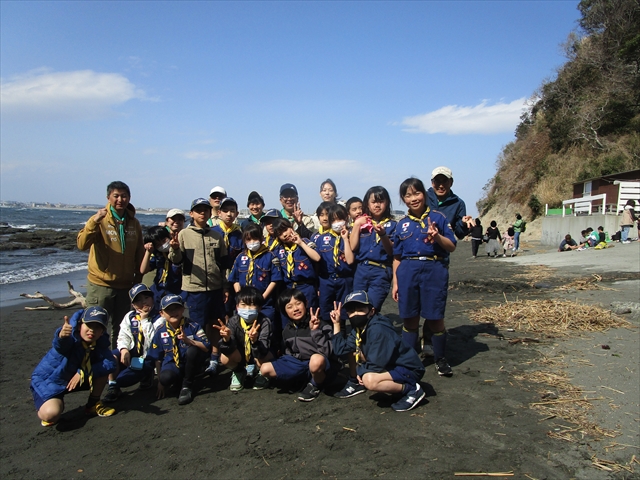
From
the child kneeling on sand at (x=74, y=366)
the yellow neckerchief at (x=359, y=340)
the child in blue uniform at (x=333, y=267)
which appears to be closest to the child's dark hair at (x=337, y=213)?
the child in blue uniform at (x=333, y=267)

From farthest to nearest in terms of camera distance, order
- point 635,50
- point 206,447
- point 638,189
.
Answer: point 635,50 < point 638,189 < point 206,447

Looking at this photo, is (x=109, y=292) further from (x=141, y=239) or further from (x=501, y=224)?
(x=501, y=224)

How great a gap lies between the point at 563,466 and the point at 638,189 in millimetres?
20700

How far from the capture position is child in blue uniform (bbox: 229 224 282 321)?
5.42 meters

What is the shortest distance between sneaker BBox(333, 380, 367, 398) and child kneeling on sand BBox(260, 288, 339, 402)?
19 centimetres

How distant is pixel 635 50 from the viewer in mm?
26969

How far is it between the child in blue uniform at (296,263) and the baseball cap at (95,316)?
1.97 m

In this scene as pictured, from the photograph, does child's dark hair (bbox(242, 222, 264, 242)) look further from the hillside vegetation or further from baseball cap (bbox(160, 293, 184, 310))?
the hillside vegetation

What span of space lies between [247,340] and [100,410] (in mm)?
1563

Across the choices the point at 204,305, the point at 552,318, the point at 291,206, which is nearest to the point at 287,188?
the point at 291,206

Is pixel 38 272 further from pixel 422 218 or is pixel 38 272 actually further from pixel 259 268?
pixel 422 218

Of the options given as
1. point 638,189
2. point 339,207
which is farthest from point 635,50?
point 339,207

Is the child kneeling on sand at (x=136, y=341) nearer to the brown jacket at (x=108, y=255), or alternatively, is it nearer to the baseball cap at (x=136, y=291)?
the baseball cap at (x=136, y=291)

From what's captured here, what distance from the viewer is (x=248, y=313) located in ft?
16.3
